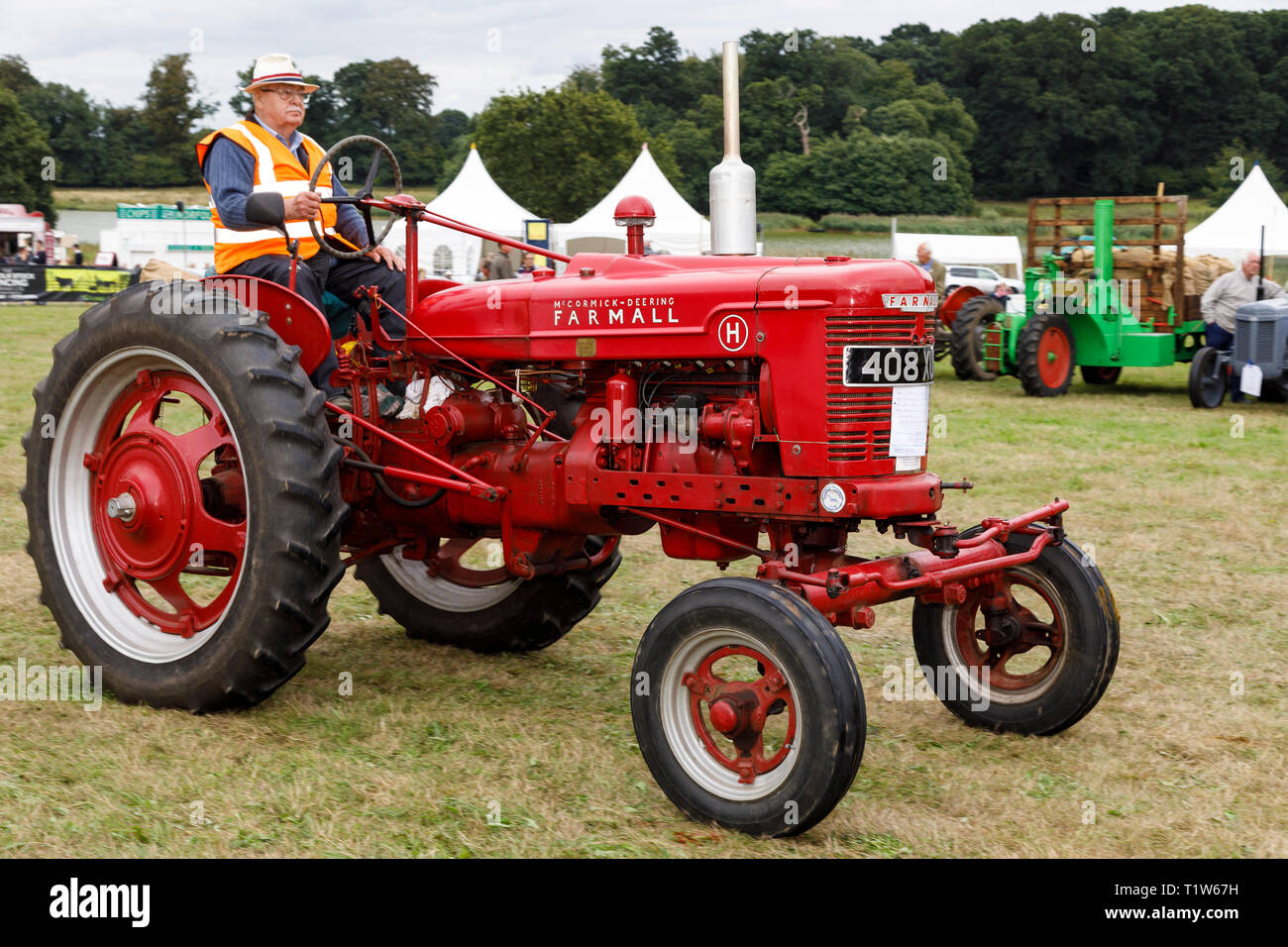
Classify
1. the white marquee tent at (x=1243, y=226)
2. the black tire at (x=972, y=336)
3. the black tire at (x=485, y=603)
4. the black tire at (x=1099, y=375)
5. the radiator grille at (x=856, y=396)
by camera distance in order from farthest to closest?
the white marquee tent at (x=1243, y=226) < the black tire at (x=972, y=336) < the black tire at (x=1099, y=375) < the black tire at (x=485, y=603) < the radiator grille at (x=856, y=396)

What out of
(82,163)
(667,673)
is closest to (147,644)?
(667,673)

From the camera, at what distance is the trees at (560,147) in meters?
57.5

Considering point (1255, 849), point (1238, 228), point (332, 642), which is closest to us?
point (1255, 849)

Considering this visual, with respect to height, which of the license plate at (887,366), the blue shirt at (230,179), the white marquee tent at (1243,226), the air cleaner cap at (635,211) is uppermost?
the white marquee tent at (1243,226)

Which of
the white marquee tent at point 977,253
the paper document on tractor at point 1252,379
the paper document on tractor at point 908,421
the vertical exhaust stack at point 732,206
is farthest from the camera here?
the white marquee tent at point 977,253

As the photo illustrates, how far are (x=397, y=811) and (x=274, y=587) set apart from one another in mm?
833

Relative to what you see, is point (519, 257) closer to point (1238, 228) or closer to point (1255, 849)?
point (1238, 228)

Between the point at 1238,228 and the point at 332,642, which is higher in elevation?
the point at 1238,228

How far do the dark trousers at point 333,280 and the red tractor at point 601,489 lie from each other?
0.19 ft

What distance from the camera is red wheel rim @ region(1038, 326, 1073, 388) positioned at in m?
14.4

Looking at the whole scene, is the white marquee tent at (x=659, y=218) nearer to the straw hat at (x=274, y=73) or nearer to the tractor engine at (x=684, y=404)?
the straw hat at (x=274, y=73)

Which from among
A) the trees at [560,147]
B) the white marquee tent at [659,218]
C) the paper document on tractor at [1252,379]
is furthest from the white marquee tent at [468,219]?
the trees at [560,147]

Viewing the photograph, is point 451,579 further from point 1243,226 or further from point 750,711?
point 1243,226

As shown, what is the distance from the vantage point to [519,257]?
2525 centimetres
